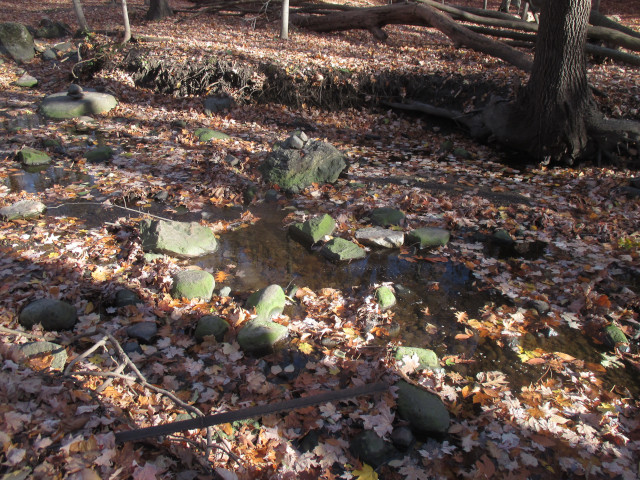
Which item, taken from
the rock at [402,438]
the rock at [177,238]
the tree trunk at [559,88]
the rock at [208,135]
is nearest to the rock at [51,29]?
the rock at [208,135]

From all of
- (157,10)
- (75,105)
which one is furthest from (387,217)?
(157,10)

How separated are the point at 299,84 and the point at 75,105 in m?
5.75

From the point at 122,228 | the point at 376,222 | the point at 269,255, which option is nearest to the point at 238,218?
the point at 269,255

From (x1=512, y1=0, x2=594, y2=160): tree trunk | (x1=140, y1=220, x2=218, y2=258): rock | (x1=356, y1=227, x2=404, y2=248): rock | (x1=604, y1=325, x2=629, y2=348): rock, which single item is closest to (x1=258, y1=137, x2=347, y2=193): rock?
(x1=356, y1=227, x2=404, y2=248): rock

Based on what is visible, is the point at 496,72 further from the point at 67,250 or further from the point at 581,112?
the point at 67,250

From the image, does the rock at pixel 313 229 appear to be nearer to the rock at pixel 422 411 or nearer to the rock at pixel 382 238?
the rock at pixel 382 238

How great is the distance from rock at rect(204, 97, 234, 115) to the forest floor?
95cm

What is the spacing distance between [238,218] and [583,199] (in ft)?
19.2

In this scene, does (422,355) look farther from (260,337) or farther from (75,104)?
(75,104)

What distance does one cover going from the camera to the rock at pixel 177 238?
211 inches

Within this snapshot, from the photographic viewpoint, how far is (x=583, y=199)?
286 inches

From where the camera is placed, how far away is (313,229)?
6.00m

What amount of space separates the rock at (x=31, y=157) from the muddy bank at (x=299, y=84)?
4587mm

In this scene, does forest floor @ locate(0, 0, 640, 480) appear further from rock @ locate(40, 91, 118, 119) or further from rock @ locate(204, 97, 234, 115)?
rock @ locate(204, 97, 234, 115)
